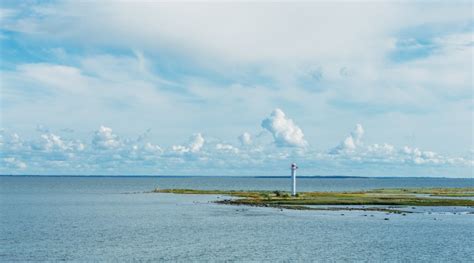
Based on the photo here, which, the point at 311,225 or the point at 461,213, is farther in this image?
the point at 461,213

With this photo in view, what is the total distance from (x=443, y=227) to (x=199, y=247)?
3923 centimetres

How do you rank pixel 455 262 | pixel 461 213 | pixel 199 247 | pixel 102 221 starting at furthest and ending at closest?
pixel 461 213 → pixel 102 221 → pixel 199 247 → pixel 455 262

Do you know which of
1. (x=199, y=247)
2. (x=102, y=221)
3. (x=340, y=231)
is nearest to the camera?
(x=199, y=247)

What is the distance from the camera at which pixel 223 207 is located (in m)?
125

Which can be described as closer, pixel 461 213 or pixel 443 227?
pixel 443 227

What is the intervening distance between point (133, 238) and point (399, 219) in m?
45.8

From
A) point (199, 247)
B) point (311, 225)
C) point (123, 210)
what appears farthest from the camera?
point (123, 210)

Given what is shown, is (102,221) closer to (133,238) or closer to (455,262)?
(133,238)

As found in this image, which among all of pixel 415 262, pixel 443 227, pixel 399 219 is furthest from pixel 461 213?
pixel 415 262

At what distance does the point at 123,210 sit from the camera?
120m

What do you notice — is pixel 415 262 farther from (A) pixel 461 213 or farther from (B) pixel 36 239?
(A) pixel 461 213

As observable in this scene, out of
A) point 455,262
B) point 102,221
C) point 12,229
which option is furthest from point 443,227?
point 12,229

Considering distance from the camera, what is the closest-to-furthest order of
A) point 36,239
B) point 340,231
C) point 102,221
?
point 36,239 < point 340,231 < point 102,221

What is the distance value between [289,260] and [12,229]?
44.1 meters
